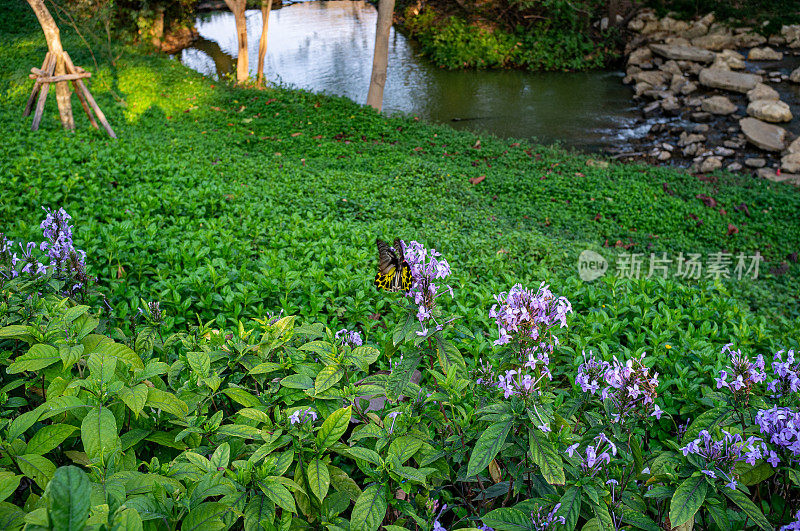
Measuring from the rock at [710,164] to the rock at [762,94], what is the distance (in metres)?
4.09

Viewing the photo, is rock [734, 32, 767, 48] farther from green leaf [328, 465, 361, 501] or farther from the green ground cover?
green leaf [328, 465, 361, 501]

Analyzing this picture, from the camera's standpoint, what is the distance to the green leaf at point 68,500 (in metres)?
0.91

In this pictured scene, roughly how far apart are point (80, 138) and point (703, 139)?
474 inches

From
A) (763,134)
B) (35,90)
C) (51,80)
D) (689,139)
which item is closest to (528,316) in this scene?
(51,80)

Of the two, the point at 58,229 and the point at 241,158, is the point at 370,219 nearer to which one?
the point at 241,158

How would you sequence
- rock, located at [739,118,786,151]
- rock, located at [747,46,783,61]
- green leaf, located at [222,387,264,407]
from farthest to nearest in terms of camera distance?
rock, located at [747,46,783,61], rock, located at [739,118,786,151], green leaf, located at [222,387,264,407]

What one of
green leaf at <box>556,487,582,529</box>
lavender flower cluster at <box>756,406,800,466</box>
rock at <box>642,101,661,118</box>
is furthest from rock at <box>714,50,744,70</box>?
green leaf at <box>556,487,582,529</box>

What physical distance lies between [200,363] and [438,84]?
16.1 m

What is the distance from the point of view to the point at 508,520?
149cm

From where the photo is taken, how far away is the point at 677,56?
16.2 m

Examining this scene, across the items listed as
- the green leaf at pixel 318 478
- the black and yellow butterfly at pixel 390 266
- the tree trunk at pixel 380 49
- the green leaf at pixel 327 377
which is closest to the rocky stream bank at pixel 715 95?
the tree trunk at pixel 380 49

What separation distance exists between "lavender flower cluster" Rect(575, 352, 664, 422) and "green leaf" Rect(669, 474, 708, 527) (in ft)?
0.79

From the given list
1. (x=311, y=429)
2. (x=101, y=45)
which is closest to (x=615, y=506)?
(x=311, y=429)

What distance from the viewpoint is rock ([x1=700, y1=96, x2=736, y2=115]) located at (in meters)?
12.6
